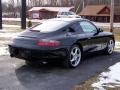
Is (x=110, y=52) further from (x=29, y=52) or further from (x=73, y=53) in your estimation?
(x=29, y=52)

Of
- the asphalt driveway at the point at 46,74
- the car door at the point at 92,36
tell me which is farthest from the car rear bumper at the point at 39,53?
the car door at the point at 92,36

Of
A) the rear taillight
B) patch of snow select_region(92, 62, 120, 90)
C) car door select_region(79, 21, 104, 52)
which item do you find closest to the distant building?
car door select_region(79, 21, 104, 52)

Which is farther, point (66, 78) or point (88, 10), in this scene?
point (88, 10)

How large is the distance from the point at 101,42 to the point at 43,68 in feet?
8.38

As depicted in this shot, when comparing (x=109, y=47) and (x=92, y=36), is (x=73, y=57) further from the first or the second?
(x=109, y=47)

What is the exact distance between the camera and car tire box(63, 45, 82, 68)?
27.9 feet

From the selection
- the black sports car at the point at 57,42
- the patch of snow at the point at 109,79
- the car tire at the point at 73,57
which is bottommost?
the patch of snow at the point at 109,79

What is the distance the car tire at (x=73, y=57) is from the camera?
27.9 ft

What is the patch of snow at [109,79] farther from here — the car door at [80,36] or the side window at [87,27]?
the side window at [87,27]

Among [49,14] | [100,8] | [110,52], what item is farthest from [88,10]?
[110,52]

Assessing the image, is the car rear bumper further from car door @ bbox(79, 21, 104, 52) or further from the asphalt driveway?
car door @ bbox(79, 21, 104, 52)

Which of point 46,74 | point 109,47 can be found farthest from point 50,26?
point 109,47

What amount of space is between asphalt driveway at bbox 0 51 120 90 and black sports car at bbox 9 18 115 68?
0.31 metres

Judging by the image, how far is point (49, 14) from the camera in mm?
72250
